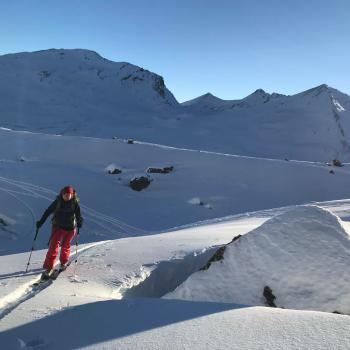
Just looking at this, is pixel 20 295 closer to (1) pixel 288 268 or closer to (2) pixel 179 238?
(1) pixel 288 268

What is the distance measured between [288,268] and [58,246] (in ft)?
13.9

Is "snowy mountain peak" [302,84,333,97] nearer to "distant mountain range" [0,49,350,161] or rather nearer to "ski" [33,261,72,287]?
"distant mountain range" [0,49,350,161]

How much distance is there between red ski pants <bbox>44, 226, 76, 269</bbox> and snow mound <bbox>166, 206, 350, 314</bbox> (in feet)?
7.55

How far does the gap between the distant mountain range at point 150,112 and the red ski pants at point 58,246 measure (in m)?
42.9

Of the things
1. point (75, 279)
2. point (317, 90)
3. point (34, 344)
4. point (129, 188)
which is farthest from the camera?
point (317, 90)

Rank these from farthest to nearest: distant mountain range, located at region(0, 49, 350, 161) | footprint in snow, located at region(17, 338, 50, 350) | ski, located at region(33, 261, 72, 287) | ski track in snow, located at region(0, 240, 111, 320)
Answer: distant mountain range, located at region(0, 49, 350, 161) → ski, located at region(33, 261, 72, 287) → ski track in snow, located at region(0, 240, 111, 320) → footprint in snow, located at region(17, 338, 50, 350)

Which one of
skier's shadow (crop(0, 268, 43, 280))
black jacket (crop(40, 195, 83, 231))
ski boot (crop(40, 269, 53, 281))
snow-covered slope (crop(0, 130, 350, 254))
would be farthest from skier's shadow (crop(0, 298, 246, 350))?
snow-covered slope (crop(0, 130, 350, 254))

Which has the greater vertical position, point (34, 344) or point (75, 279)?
point (34, 344)

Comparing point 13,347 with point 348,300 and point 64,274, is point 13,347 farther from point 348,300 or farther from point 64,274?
point 348,300

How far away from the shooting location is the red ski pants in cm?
820

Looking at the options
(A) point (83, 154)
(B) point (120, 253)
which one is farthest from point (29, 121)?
(B) point (120, 253)

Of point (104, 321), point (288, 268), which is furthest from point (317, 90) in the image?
point (104, 321)

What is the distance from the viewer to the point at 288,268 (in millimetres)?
6855

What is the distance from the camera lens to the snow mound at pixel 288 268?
6.46 meters
